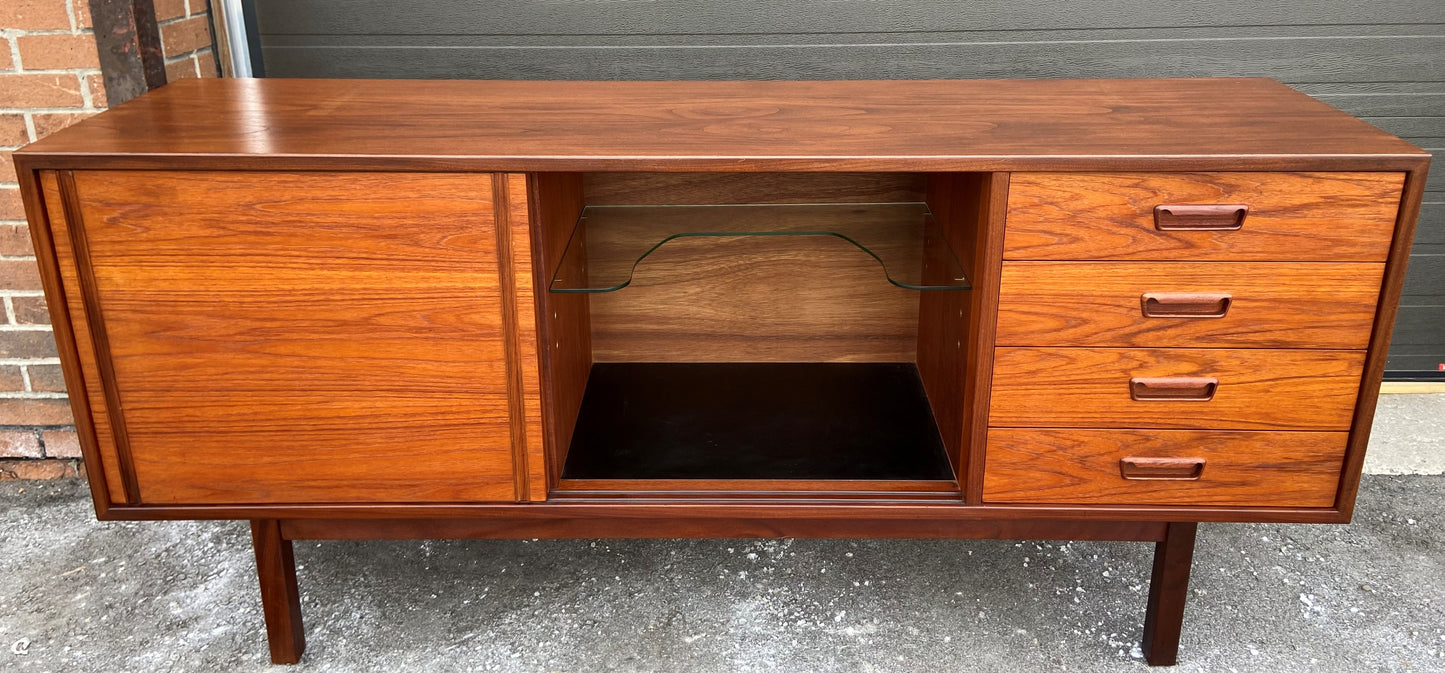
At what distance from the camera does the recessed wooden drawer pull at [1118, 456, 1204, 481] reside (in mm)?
1508

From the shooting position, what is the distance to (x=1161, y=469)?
1.52 metres

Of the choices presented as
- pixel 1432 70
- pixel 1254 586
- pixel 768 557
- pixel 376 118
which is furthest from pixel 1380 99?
pixel 376 118

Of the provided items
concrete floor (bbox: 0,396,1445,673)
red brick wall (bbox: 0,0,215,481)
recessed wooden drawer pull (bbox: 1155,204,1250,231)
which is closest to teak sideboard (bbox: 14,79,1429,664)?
recessed wooden drawer pull (bbox: 1155,204,1250,231)

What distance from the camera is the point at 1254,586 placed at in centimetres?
A: 190

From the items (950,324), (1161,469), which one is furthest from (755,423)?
(1161,469)

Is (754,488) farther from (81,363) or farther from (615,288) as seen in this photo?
(81,363)

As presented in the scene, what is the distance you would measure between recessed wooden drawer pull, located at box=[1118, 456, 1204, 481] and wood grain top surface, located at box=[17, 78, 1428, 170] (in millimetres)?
436

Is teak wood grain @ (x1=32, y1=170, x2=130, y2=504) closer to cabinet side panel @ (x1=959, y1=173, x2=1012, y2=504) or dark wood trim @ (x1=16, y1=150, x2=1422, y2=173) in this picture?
dark wood trim @ (x1=16, y1=150, x2=1422, y2=173)

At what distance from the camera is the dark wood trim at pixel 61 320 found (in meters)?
1.35

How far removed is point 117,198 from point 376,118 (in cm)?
37

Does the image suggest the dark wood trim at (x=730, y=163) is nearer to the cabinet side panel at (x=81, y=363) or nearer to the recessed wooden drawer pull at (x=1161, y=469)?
the cabinet side panel at (x=81, y=363)

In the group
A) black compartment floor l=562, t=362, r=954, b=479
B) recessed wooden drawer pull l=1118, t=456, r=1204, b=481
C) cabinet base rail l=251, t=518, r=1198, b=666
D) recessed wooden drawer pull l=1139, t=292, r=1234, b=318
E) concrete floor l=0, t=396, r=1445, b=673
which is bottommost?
concrete floor l=0, t=396, r=1445, b=673

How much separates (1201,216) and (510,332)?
3.11ft

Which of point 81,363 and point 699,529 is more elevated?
point 81,363
